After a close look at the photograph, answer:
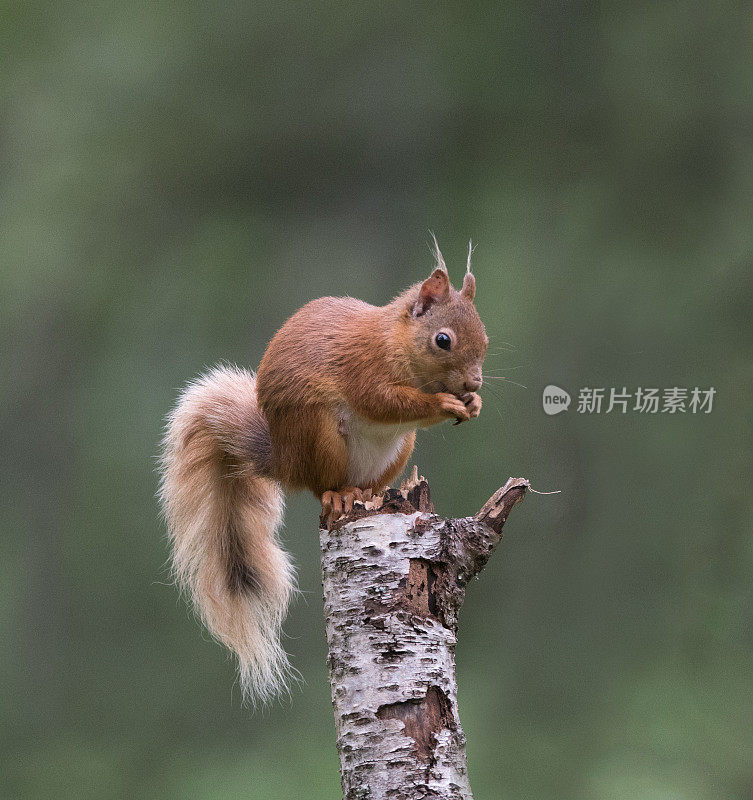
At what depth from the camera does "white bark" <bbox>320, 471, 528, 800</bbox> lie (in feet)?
6.02

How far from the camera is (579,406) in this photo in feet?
13.9

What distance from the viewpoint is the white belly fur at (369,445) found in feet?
7.22

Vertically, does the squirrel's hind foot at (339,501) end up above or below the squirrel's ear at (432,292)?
below

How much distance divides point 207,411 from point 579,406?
7.20 feet

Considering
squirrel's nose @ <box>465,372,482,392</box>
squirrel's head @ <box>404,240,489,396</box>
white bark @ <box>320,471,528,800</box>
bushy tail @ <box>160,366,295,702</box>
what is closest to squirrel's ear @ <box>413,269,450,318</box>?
squirrel's head @ <box>404,240,489,396</box>

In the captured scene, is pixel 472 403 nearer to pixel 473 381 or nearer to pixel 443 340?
pixel 473 381

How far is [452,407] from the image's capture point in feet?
6.79

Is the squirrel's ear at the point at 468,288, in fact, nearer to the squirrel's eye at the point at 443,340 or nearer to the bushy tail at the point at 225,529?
the squirrel's eye at the point at 443,340

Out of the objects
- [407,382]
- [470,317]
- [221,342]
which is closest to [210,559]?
[407,382]

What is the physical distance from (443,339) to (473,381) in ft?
0.37
